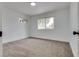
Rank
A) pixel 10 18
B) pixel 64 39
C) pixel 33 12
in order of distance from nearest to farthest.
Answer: pixel 33 12 → pixel 64 39 → pixel 10 18

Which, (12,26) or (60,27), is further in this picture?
(12,26)

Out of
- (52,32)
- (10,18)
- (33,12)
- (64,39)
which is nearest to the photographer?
(33,12)

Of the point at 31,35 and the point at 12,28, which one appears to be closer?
the point at 31,35

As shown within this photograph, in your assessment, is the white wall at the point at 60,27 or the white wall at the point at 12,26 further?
the white wall at the point at 12,26

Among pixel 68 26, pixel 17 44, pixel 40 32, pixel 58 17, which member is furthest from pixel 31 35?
pixel 68 26

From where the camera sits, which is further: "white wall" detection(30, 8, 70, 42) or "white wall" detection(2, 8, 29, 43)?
"white wall" detection(2, 8, 29, 43)

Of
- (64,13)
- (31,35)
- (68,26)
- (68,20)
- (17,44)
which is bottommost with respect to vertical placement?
(17,44)

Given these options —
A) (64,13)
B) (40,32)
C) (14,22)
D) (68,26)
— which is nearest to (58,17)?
(64,13)

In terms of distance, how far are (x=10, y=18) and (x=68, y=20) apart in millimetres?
1844

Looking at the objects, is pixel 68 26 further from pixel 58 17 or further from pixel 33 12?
pixel 33 12

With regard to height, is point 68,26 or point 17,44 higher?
point 68,26

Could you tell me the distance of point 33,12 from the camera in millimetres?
2137

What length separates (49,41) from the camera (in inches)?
103

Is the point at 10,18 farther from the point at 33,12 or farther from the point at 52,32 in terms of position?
the point at 52,32
